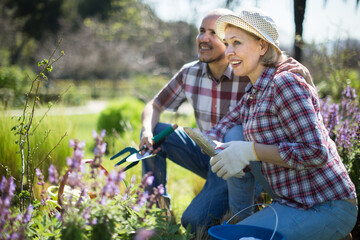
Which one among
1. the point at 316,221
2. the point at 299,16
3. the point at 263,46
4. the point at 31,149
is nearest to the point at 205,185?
the point at 316,221

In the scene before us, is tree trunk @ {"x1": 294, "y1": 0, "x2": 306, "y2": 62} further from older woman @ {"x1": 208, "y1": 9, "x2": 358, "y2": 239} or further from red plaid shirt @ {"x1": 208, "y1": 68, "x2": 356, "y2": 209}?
red plaid shirt @ {"x1": 208, "y1": 68, "x2": 356, "y2": 209}

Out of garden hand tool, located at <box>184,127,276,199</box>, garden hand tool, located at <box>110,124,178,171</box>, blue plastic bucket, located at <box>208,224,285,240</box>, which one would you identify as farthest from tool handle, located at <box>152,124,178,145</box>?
blue plastic bucket, located at <box>208,224,285,240</box>

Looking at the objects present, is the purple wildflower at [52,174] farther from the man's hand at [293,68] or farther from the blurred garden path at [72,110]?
the blurred garden path at [72,110]

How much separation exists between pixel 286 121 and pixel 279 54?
512 mm

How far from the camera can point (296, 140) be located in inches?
73.1

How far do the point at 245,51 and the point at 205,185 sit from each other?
1152 millimetres

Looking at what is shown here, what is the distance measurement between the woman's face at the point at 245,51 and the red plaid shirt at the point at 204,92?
2.20 ft

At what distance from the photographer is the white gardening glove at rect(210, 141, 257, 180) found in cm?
190

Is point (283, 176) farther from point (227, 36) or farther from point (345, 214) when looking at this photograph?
point (227, 36)

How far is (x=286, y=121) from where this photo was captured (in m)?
1.89

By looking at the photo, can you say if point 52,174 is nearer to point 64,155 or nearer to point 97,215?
point 97,215

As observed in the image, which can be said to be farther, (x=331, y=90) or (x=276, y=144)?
(x=331, y=90)

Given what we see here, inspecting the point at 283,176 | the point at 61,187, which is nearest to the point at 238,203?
the point at 283,176

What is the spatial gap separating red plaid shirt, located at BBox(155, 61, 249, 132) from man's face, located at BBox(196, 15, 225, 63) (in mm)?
137
